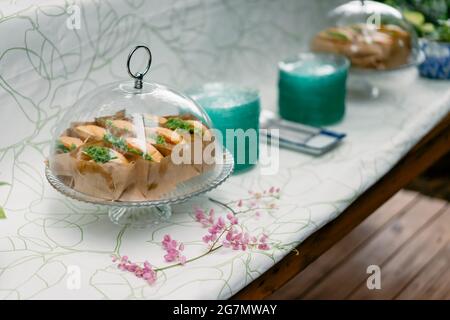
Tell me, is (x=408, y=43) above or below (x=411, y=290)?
above

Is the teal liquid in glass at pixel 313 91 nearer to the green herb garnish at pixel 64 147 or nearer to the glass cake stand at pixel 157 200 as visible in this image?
the glass cake stand at pixel 157 200

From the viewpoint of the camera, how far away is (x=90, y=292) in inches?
32.7

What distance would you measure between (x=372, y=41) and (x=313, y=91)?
0.20 m

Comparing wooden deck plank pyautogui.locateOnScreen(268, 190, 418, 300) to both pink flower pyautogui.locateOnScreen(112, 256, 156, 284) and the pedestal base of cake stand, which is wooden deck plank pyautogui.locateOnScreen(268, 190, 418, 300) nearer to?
the pedestal base of cake stand

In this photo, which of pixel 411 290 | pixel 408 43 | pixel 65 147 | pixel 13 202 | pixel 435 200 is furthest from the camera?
pixel 435 200

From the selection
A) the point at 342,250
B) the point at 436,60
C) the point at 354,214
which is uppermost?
the point at 436,60

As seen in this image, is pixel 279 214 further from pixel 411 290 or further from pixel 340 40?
pixel 411 290

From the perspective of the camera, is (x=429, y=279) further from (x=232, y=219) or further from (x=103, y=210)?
(x=103, y=210)

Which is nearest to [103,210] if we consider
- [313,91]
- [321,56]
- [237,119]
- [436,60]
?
[237,119]

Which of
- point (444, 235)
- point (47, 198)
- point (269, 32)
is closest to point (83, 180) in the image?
point (47, 198)

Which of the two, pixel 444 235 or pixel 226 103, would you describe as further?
Result: pixel 444 235

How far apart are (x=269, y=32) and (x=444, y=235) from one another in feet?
2.85

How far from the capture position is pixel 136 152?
898mm

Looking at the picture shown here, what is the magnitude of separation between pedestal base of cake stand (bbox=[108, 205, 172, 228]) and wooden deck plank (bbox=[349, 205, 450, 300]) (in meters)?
0.88
